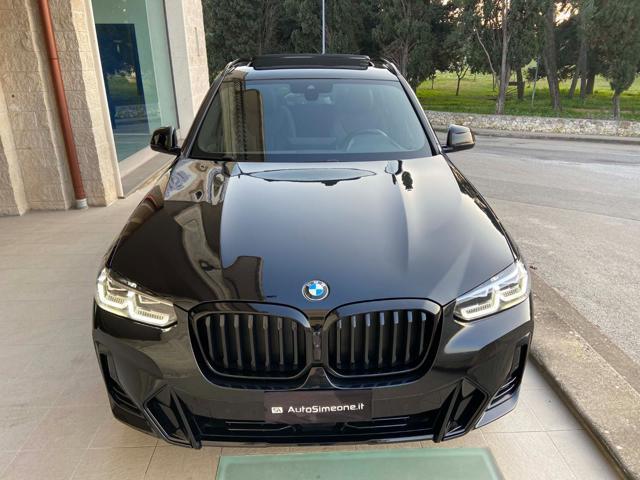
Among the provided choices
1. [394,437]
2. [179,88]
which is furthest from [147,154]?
[394,437]

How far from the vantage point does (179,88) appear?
1142 centimetres

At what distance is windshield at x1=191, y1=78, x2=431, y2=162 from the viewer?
3.10 metres

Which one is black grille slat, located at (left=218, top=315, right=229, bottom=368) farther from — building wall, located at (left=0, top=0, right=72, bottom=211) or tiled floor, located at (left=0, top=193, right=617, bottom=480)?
building wall, located at (left=0, top=0, right=72, bottom=211)

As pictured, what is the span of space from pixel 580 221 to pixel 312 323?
18.9 ft

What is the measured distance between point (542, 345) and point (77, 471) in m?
2.62

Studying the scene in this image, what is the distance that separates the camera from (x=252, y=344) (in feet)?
6.14

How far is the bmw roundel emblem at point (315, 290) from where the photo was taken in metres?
1.85

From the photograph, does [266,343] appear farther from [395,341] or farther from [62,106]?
[62,106]

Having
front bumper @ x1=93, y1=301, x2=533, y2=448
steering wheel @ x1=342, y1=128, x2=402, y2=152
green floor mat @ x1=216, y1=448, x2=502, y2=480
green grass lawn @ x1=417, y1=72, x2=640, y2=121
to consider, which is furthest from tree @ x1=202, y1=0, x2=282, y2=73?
front bumper @ x1=93, y1=301, x2=533, y2=448

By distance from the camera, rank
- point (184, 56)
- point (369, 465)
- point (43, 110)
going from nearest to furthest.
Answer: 1. point (369, 465)
2. point (43, 110)
3. point (184, 56)

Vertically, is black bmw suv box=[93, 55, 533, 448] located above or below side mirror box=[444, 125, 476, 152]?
below

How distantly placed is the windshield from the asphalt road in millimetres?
2124

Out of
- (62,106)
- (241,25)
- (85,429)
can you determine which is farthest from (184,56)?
(241,25)

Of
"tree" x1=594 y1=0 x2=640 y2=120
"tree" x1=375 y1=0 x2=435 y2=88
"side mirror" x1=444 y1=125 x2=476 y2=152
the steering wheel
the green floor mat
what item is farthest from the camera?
"tree" x1=375 y1=0 x2=435 y2=88
